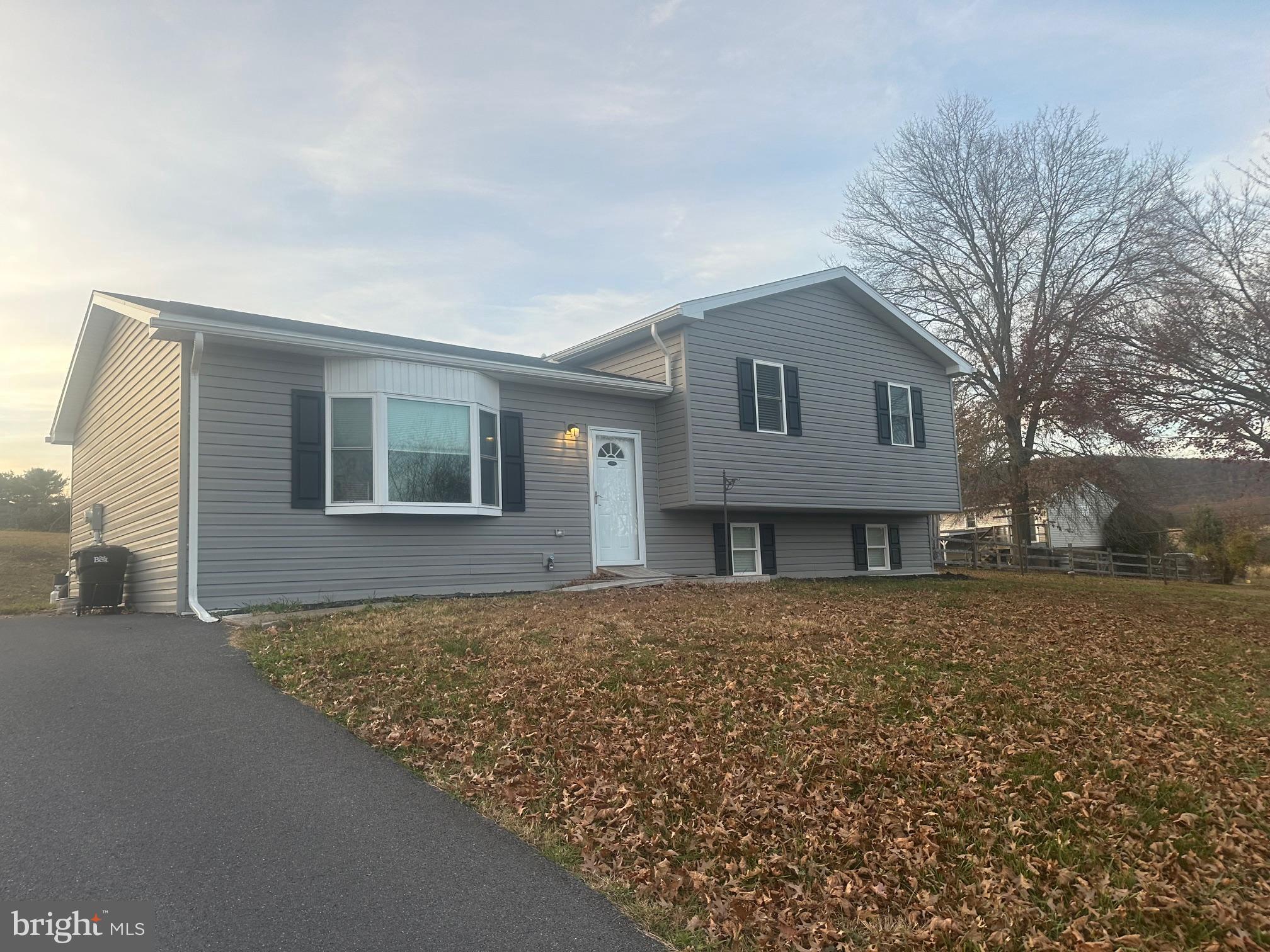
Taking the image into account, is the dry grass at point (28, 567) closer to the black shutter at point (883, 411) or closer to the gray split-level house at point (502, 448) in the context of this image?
the gray split-level house at point (502, 448)

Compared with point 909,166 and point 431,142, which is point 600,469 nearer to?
point 431,142

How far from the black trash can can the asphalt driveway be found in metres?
6.01

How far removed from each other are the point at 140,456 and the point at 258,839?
9696 millimetres

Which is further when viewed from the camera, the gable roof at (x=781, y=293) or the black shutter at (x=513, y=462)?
the gable roof at (x=781, y=293)

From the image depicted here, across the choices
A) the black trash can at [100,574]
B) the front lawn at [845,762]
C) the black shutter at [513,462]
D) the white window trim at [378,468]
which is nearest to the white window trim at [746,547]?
the black shutter at [513,462]

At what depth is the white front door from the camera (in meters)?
13.1

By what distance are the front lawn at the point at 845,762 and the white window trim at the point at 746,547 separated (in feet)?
20.6

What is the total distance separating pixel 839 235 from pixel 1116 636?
19745 mm

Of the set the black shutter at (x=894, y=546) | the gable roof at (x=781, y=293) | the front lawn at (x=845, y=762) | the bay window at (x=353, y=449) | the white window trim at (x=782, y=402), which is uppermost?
the gable roof at (x=781, y=293)

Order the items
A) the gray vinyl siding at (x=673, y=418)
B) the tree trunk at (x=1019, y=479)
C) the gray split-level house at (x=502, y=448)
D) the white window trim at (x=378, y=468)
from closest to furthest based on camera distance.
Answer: the gray split-level house at (x=502, y=448), the white window trim at (x=378, y=468), the gray vinyl siding at (x=673, y=418), the tree trunk at (x=1019, y=479)

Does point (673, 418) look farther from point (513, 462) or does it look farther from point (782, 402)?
point (513, 462)

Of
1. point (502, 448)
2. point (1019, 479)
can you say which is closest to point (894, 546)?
point (1019, 479)

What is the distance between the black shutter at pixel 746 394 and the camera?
14.0m

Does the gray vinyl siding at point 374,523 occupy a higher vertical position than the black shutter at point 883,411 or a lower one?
lower
